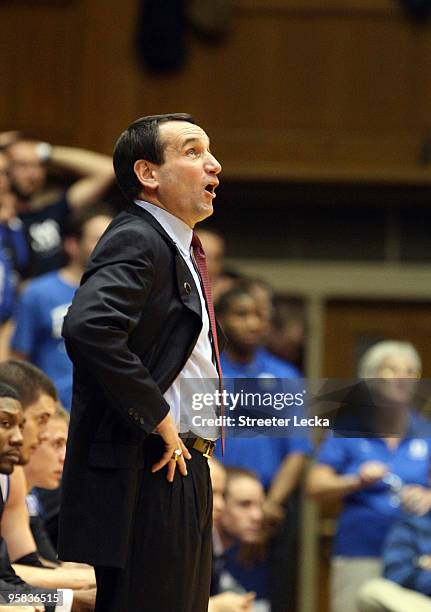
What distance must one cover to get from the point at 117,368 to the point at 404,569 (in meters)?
2.69

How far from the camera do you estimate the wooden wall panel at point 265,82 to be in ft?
28.8

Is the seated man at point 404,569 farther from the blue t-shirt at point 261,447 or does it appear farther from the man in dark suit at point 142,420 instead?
the man in dark suit at point 142,420

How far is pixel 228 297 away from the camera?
21.6ft

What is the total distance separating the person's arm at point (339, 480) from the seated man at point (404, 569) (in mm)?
293

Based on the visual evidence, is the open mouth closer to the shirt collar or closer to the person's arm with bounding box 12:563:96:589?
the shirt collar

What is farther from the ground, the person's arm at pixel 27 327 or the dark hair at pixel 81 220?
the dark hair at pixel 81 220

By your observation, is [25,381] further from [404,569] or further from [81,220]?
[81,220]

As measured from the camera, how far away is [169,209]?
345 cm

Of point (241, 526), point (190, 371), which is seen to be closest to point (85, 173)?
point (241, 526)

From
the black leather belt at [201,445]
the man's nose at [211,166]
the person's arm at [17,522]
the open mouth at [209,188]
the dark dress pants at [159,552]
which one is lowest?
the dark dress pants at [159,552]

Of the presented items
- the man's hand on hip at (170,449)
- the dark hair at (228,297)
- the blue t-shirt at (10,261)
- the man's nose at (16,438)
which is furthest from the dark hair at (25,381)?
the dark hair at (228,297)

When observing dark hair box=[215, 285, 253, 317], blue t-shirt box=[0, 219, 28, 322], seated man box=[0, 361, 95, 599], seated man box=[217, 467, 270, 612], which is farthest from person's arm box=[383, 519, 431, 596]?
blue t-shirt box=[0, 219, 28, 322]

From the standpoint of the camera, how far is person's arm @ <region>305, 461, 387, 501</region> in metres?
6.01

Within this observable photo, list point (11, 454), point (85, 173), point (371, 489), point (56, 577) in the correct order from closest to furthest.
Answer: point (11, 454), point (56, 577), point (371, 489), point (85, 173)
